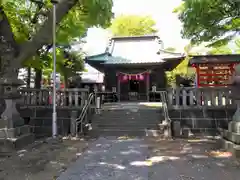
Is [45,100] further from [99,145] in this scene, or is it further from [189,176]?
[189,176]

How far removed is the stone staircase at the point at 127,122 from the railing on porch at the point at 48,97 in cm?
131

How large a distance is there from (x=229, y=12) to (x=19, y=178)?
11.3 m

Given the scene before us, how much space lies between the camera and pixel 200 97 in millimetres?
10984

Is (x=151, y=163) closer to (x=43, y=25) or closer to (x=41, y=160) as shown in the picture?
(x=41, y=160)

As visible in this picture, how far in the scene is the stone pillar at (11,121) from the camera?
26.8ft

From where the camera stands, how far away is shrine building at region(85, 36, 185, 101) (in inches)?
744

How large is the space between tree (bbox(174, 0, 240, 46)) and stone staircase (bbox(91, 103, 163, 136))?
470cm

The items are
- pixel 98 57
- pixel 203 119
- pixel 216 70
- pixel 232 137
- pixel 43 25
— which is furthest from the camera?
pixel 98 57

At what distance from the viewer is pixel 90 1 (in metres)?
8.60

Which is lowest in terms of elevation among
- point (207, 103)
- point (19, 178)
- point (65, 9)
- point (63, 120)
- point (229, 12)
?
point (19, 178)

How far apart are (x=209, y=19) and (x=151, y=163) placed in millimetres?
8339

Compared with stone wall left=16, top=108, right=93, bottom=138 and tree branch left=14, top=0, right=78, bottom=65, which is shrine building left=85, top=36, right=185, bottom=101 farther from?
tree branch left=14, top=0, right=78, bottom=65

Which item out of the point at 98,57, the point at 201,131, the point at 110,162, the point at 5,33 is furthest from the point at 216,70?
the point at 5,33

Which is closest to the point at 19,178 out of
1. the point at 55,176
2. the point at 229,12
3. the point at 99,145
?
the point at 55,176
